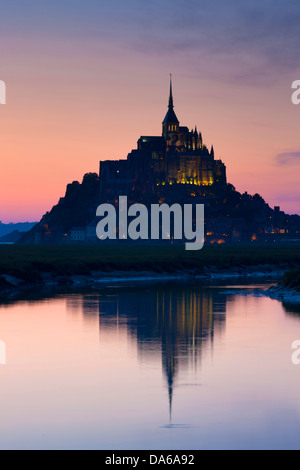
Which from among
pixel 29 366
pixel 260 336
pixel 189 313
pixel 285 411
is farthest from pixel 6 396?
pixel 189 313

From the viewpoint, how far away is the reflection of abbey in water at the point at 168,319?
22703mm

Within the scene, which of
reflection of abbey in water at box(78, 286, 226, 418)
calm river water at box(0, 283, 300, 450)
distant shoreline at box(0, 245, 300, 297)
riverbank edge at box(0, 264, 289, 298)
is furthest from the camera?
distant shoreline at box(0, 245, 300, 297)

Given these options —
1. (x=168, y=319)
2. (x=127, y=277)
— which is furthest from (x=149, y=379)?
(x=127, y=277)

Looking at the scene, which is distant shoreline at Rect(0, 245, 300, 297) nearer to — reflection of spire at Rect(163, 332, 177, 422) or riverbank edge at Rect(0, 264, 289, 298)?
riverbank edge at Rect(0, 264, 289, 298)

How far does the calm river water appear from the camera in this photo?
1377 centimetres

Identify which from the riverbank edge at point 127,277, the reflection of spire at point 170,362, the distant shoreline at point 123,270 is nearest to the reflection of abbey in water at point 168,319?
the reflection of spire at point 170,362

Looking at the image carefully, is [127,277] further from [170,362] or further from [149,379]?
[149,379]

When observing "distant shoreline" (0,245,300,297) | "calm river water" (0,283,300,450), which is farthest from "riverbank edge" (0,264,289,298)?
"calm river water" (0,283,300,450)

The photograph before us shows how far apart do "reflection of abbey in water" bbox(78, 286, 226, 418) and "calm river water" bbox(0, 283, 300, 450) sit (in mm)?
56

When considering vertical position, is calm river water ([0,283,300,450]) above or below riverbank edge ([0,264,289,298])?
below

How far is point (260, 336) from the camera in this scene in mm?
26250

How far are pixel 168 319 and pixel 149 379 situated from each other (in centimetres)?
1265

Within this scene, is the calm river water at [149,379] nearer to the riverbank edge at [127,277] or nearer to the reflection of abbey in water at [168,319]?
the reflection of abbey in water at [168,319]

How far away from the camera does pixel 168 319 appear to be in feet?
103
